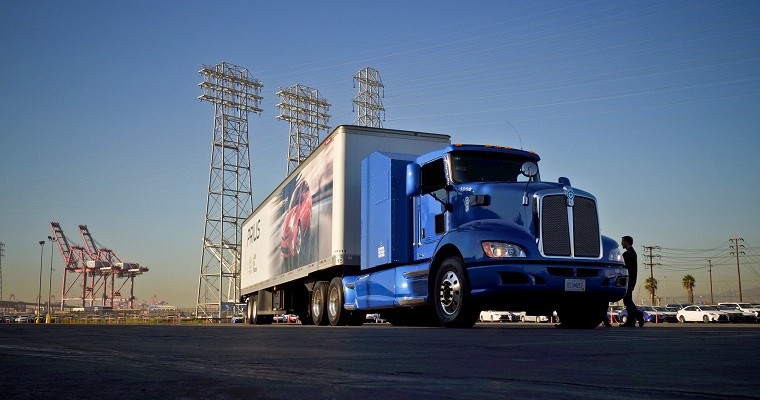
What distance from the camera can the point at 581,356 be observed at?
17.3ft

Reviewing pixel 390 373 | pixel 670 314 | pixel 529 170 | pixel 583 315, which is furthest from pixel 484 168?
A: pixel 670 314

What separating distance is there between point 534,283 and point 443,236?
6.12 ft

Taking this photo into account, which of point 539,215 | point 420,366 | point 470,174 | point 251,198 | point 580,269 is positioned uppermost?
point 251,198

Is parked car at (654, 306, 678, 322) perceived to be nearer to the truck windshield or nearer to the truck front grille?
the truck windshield

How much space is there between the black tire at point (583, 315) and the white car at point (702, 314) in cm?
3606

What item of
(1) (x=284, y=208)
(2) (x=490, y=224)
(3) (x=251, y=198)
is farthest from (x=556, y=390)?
(3) (x=251, y=198)

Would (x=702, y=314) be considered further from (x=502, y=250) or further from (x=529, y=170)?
(x=502, y=250)

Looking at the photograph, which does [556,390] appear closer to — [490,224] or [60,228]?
[490,224]

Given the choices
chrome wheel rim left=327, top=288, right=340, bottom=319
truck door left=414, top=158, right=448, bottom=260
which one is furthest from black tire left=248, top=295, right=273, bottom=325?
truck door left=414, top=158, right=448, bottom=260

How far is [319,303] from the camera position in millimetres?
19406

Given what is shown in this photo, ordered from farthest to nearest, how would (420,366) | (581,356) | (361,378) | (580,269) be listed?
(580,269)
(581,356)
(420,366)
(361,378)

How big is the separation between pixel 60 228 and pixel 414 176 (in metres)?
157

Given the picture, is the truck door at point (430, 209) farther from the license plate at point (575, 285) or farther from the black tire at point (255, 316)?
the black tire at point (255, 316)

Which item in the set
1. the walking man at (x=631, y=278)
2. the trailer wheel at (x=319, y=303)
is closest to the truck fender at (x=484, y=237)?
the walking man at (x=631, y=278)
